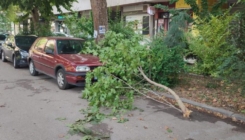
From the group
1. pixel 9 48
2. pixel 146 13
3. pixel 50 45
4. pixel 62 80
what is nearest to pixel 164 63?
pixel 62 80

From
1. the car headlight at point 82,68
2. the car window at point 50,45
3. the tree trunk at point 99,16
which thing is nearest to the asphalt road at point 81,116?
the car headlight at point 82,68

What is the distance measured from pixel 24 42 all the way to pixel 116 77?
27.3 ft

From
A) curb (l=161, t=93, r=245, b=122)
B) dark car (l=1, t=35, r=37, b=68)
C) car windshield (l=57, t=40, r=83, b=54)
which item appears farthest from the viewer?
dark car (l=1, t=35, r=37, b=68)

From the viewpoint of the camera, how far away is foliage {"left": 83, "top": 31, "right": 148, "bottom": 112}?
634 centimetres

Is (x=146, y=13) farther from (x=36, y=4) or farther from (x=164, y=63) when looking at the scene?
(x=164, y=63)

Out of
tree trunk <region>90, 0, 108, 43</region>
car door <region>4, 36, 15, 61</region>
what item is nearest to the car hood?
tree trunk <region>90, 0, 108, 43</region>

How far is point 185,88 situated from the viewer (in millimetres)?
8297

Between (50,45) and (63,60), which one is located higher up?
(50,45)

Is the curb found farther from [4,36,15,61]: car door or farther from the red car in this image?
[4,36,15,61]: car door

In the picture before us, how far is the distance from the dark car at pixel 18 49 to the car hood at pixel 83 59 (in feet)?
15.0

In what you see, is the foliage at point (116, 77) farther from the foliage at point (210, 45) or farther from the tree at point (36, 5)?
the tree at point (36, 5)

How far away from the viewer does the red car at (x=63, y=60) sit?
7.86m

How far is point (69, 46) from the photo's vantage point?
9289mm

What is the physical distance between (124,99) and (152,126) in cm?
145
